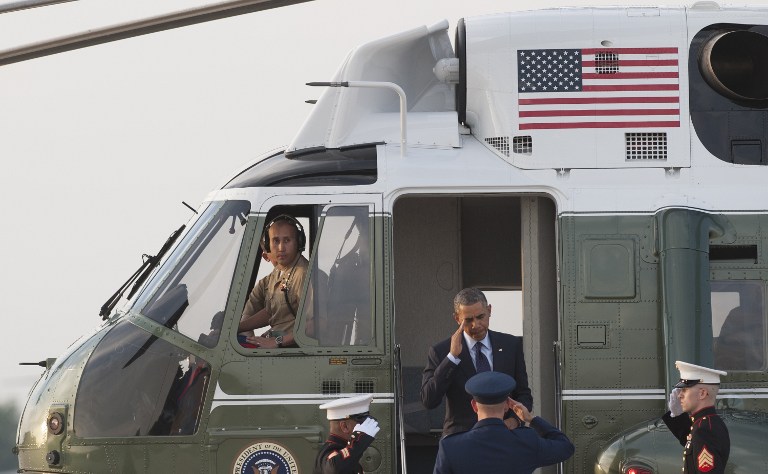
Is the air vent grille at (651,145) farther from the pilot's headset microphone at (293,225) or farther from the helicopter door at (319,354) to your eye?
the pilot's headset microphone at (293,225)

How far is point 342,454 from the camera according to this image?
8023mm

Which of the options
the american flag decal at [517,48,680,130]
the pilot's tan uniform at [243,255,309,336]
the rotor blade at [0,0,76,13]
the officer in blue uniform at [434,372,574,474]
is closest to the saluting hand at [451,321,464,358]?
the officer in blue uniform at [434,372,574,474]

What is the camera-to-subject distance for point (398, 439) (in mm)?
9219

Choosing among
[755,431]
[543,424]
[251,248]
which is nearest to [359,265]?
[251,248]

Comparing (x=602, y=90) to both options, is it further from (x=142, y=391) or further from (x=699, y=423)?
(x=142, y=391)

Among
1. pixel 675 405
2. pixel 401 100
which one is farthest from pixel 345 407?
pixel 401 100

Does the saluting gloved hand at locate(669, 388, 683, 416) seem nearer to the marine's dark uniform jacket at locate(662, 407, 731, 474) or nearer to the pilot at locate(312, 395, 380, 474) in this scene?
the marine's dark uniform jacket at locate(662, 407, 731, 474)

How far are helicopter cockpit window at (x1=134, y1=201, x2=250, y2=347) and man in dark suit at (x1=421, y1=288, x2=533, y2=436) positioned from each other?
151cm

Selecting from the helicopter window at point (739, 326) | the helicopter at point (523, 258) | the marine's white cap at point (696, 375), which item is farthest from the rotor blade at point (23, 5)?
the helicopter window at point (739, 326)

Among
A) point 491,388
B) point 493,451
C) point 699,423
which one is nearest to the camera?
point 493,451

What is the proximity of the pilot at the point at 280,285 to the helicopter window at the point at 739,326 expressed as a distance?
106 inches

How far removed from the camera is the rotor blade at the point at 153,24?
848 centimetres

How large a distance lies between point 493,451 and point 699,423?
1280 mm

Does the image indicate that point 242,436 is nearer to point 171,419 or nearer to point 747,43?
point 171,419
